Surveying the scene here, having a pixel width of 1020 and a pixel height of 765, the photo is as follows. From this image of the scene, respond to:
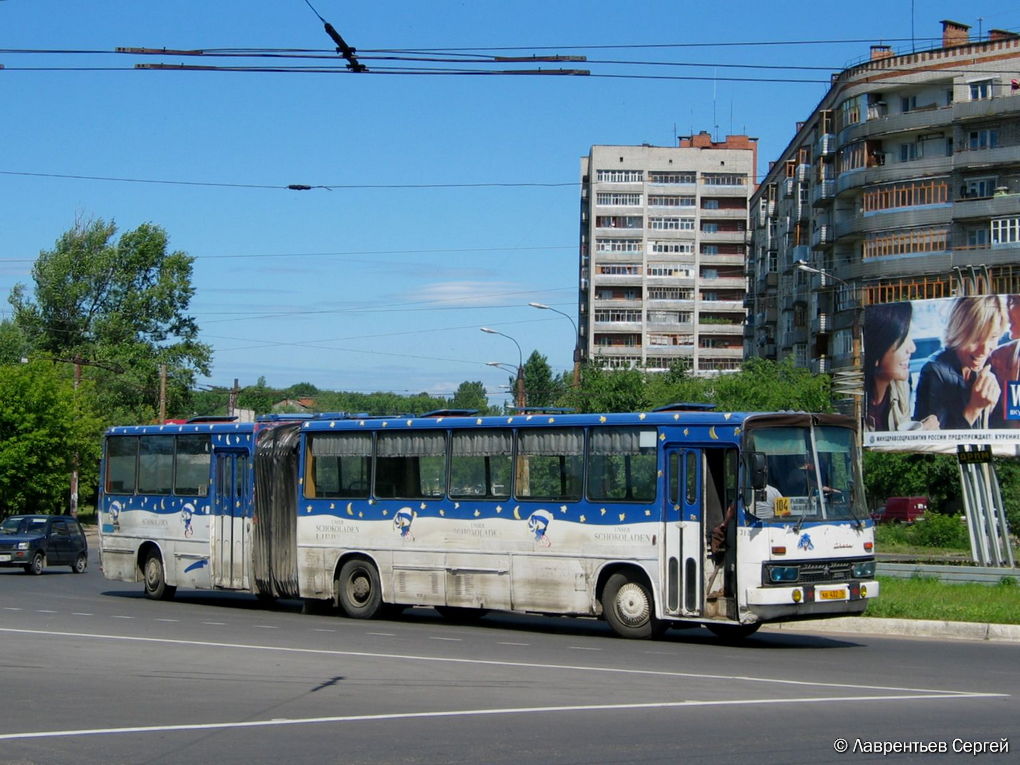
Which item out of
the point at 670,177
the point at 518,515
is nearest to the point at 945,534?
the point at 518,515

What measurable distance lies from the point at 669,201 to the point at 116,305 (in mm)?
47806

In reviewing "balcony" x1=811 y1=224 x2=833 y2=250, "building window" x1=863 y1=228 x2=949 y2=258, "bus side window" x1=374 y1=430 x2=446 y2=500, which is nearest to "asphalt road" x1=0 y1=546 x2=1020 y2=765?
"bus side window" x1=374 y1=430 x2=446 y2=500

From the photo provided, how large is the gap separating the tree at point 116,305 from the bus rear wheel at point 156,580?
5779cm

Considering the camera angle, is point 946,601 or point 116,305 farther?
point 116,305

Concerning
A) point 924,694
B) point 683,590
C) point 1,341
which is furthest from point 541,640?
point 1,341

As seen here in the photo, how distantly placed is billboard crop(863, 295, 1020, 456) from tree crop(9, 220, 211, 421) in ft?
192

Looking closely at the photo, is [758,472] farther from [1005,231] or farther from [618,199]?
[618,199]

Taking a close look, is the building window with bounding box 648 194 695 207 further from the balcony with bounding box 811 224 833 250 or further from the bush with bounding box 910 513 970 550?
the bush with bounding box 910 513 970 550

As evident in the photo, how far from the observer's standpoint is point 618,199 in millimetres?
112875

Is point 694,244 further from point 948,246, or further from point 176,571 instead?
point 176,571

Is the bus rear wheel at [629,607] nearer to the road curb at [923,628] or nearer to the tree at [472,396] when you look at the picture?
the road curb at [923,628]

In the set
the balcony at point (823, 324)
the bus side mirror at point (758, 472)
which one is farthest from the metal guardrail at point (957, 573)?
the balcony at point (823, 324)

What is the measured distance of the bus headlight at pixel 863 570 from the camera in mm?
17125

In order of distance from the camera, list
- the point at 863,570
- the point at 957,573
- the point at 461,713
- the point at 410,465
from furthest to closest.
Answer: the point at 957,573
the point at 410,465
the point at 863,570
the point at 461,713
